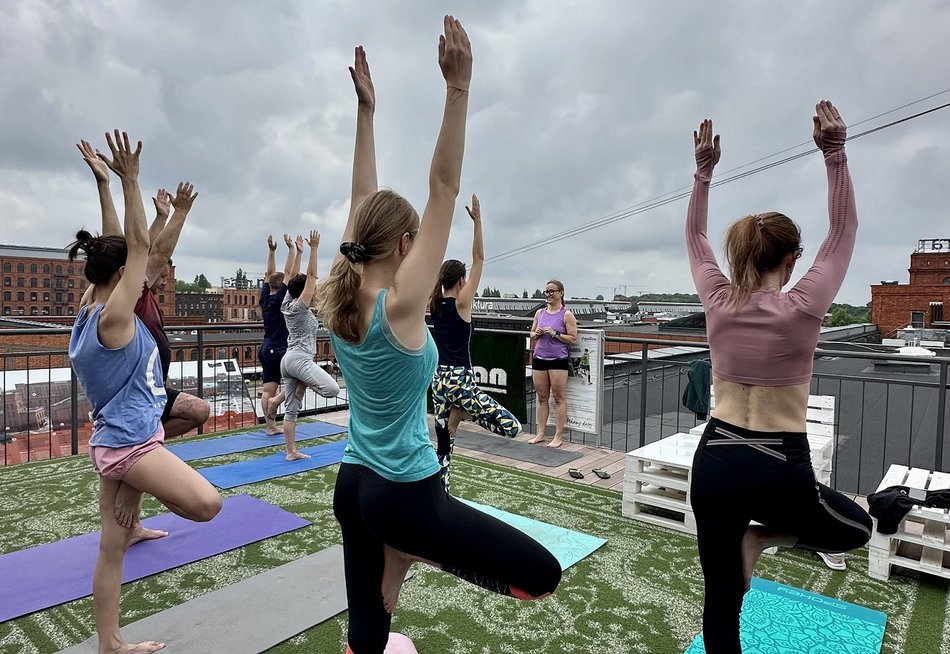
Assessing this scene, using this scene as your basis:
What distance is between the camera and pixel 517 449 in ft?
21.9

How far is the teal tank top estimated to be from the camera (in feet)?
4.63

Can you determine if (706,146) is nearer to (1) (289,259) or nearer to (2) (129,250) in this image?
(2) (129,250)

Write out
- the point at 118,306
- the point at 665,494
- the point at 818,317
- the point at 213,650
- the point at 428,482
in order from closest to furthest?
the point at 428,482
the point at 818,317
the point at 118,306
the point at 213,650
the point at 665,494

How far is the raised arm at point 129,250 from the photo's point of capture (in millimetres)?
2193

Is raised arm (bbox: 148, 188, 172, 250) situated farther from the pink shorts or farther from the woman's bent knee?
the woman's bent knee

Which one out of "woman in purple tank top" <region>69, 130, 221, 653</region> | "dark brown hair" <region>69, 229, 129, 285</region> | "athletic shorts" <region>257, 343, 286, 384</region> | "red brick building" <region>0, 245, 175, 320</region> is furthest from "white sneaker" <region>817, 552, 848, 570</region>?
"red brick building" <region>0, 245, 175, 320</region>

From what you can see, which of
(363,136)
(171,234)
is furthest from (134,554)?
(363,136)

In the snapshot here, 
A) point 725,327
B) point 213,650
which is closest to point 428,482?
point 725,327

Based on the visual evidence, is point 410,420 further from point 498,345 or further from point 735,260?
point 498,345

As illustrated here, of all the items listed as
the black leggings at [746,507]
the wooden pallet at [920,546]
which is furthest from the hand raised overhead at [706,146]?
the wooden pallet at [920,546]

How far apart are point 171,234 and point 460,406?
94.0 inches

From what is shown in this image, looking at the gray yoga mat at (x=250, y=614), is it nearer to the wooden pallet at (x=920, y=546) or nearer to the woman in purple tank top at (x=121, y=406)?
the woman in purple tank top at (x=121, y=406)

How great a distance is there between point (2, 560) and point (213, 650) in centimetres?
208

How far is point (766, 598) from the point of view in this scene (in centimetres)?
315
